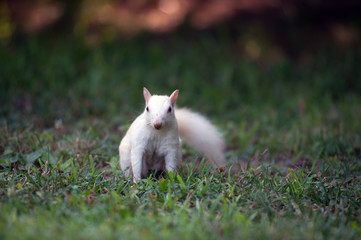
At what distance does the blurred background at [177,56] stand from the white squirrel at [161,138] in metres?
1.82

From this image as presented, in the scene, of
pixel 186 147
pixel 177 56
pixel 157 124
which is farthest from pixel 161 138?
pixel 177 56

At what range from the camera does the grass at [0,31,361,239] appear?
2.77 m

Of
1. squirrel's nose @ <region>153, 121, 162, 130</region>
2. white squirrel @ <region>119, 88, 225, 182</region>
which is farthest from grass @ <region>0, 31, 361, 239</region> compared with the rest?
squirrel's nose @ <region>153, 121, 162, 130</region>

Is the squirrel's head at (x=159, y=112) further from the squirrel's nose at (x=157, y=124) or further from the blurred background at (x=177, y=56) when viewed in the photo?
the blurred background at (x=177, y=56)

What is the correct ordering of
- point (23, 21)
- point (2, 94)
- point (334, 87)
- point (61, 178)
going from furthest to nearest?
point (23, 21) < point (334, 87) < point (2, 94) < point (61, 178)

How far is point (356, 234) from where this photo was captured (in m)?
2.72

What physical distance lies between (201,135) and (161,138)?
1.68 ft

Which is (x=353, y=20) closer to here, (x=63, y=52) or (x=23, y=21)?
(x=63, y=52)

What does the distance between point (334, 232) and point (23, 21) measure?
7.57m

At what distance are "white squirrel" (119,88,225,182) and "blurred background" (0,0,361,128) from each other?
1.82m

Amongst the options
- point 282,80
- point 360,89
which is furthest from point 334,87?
point 282,80

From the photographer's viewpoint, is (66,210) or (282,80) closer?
(66,210)

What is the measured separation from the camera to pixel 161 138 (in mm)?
3604

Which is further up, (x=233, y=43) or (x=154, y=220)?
(x=233, y=43)
